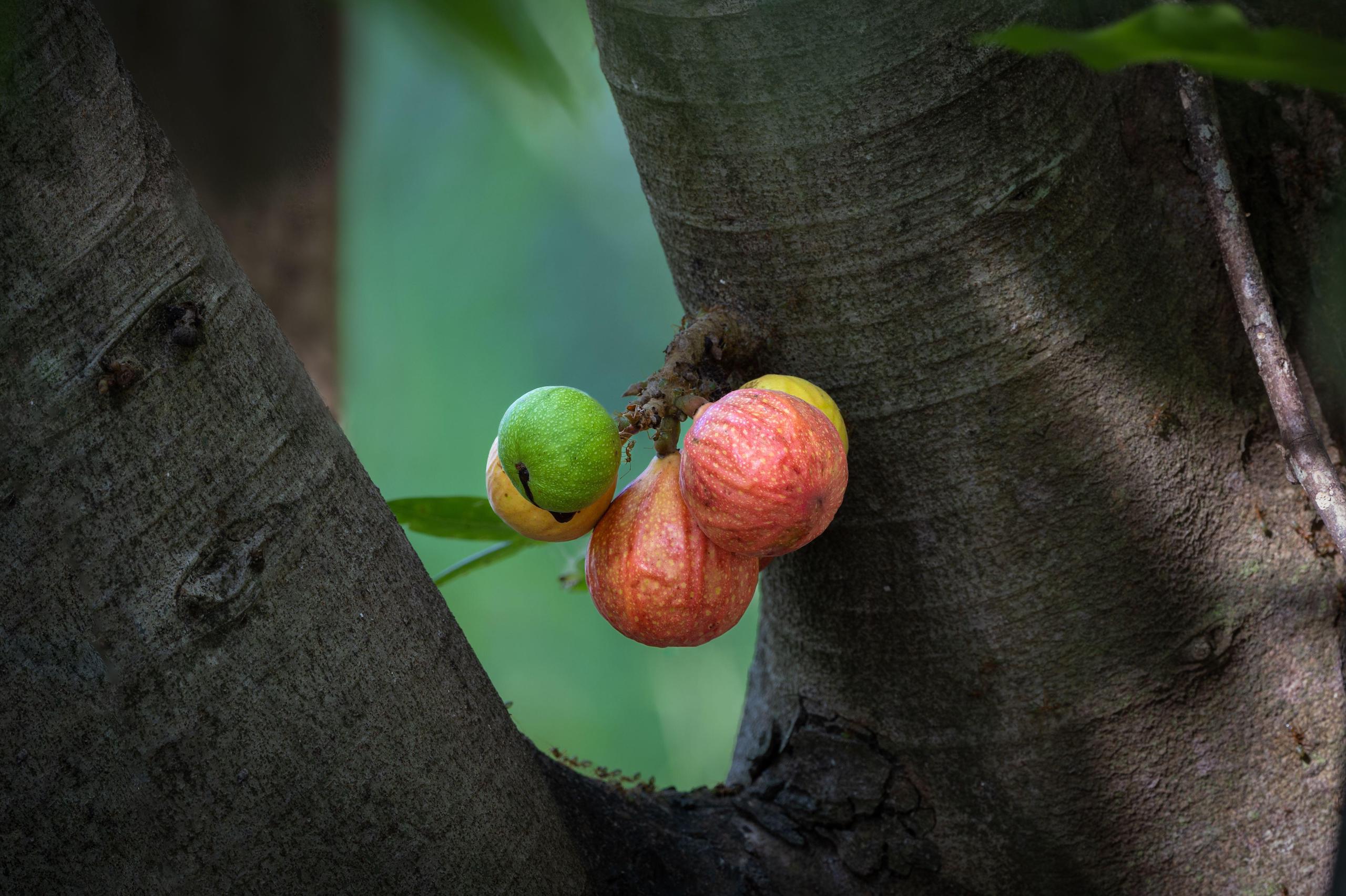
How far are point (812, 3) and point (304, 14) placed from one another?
0.43 meters

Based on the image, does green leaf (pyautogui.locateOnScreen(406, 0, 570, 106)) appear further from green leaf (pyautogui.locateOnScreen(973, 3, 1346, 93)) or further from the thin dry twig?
the thin dry twig

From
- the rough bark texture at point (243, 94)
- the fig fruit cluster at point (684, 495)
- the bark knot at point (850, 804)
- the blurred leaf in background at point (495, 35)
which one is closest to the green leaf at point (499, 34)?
the blurred leaf in background at point (495, 35)

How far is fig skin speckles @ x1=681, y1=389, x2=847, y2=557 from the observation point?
0.74 m

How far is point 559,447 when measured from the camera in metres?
0.77

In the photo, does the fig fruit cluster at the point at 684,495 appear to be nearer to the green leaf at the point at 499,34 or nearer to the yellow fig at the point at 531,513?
the yellow fig at the point at 531,513

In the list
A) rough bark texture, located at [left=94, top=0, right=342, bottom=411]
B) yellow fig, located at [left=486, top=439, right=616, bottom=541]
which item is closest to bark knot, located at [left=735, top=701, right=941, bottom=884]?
yellow fig, located at [left=486, top=439, right=616, bottom=541]

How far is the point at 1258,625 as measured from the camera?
38.7 inches

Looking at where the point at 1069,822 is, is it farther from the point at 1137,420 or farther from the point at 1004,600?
the point at 1137,420

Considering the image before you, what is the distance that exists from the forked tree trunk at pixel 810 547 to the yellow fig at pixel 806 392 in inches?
2.9

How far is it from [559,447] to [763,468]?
16cm

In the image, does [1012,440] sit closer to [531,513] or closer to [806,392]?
[806,392]

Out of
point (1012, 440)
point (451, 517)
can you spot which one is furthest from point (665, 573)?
point (451, 517)

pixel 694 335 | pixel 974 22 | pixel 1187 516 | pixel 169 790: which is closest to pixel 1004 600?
pixel 1187 516

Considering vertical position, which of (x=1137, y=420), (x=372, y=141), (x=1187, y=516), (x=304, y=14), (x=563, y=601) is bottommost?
(x=563, y=601)
